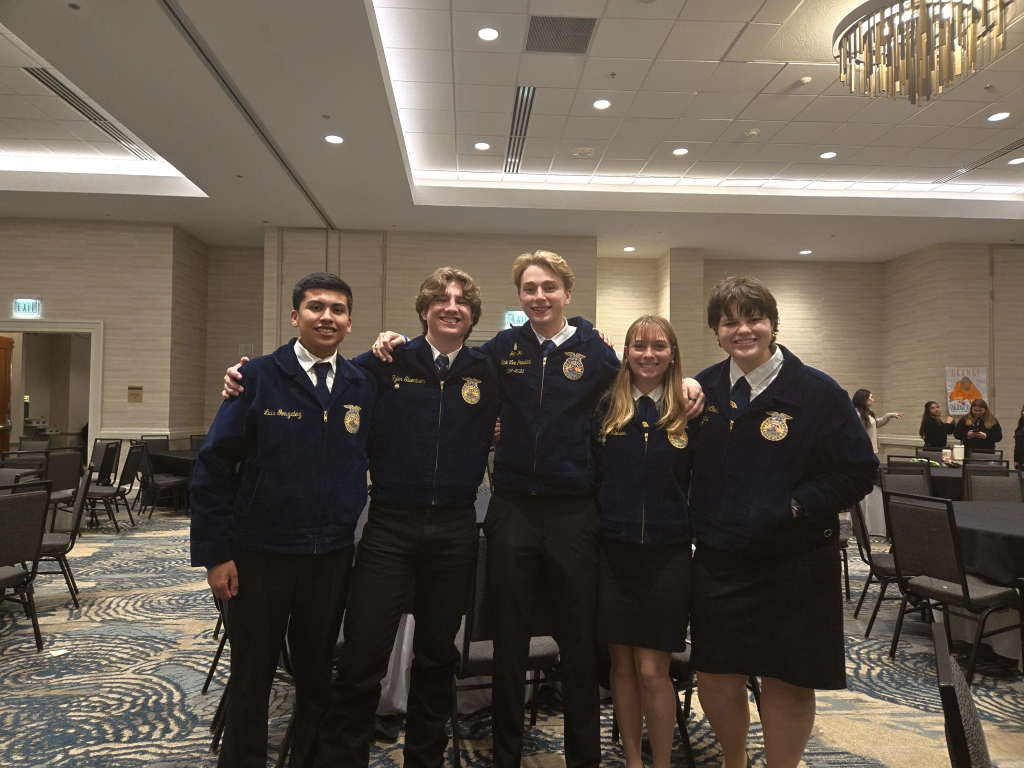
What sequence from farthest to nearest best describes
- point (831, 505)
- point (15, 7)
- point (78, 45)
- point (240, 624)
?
point (78, 45) → point (15, 7) → point (240, 624) → point (831, 505)

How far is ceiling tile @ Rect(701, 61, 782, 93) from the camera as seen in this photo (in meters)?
6.47

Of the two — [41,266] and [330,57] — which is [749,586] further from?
[41,266]

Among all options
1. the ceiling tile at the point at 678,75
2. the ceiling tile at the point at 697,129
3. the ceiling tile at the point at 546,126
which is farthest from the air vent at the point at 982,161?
the ceiling tile at the point at 546,126

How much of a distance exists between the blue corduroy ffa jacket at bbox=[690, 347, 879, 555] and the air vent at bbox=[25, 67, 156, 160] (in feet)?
27.4

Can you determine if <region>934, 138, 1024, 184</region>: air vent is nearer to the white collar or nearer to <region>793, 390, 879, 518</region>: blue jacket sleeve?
<region>793, 390, 879, 518</region>: blue jacket sleeve

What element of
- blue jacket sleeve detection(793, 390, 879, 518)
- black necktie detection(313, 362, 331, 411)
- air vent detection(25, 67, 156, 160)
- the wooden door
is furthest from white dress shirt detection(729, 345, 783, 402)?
the wooden door

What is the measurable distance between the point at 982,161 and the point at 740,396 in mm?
9722

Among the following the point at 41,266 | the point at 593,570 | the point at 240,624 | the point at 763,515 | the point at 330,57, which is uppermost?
the point at 330,57

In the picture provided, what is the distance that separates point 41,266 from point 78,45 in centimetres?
686

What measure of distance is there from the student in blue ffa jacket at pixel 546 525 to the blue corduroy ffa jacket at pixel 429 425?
79mm

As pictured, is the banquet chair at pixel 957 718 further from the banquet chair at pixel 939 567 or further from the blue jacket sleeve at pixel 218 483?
the banquet chair at pixel 939 567

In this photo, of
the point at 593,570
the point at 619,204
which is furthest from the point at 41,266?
the point at 593,570

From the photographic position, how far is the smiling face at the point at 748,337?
212 cm

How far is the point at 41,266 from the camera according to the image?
10.8 metres
